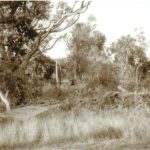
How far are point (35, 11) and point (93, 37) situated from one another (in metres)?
30.9

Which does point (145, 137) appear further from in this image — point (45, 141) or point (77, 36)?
point (77, 36)

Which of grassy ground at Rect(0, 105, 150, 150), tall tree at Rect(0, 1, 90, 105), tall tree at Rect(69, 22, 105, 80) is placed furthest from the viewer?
tall tree at Rect(69, 22, 105, 80)

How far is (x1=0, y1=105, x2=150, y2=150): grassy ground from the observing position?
34.5 ft

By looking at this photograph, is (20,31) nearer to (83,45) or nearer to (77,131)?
(77,131)

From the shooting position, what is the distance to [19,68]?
22203 mm

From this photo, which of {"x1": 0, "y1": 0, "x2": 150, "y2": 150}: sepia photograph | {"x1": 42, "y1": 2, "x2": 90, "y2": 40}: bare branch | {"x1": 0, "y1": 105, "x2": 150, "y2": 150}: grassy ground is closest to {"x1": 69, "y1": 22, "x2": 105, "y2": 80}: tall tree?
{"x1": 0, "y1": 0, "x2": 150, "y2": 150}: sepia photograph

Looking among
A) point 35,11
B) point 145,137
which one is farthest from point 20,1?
point 145,137

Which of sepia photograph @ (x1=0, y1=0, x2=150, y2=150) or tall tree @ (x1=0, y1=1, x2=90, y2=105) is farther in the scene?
tall tree @ (x1=0, y1=1, x2=90, y2=105)

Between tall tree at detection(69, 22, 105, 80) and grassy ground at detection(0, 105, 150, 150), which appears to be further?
tall tree at detection(69, 22, 105, 80)

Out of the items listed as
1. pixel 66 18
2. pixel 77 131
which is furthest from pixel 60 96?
pixel 77 131

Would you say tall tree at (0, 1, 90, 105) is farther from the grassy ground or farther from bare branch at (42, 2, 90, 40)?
the grassy ground

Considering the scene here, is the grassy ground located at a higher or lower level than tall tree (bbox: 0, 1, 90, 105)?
lower

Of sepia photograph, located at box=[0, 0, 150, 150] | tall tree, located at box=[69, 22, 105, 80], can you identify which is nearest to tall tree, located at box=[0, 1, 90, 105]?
sepia photograph, located at box=[0, 0, 150, 150]

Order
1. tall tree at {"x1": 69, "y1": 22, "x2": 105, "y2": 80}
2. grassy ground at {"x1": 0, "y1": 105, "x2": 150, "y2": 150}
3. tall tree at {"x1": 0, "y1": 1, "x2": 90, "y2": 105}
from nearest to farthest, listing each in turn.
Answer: grassy ground at {"x1": 0, "y1": 105, "x2": 150, "y2": 150}
tall tree at {"x1": 0, "y1": 1, "x2": 90, "y2": 105}
tall tree at {"x1": 69, "y1": 22, "x2": 105, "y2": 80}
